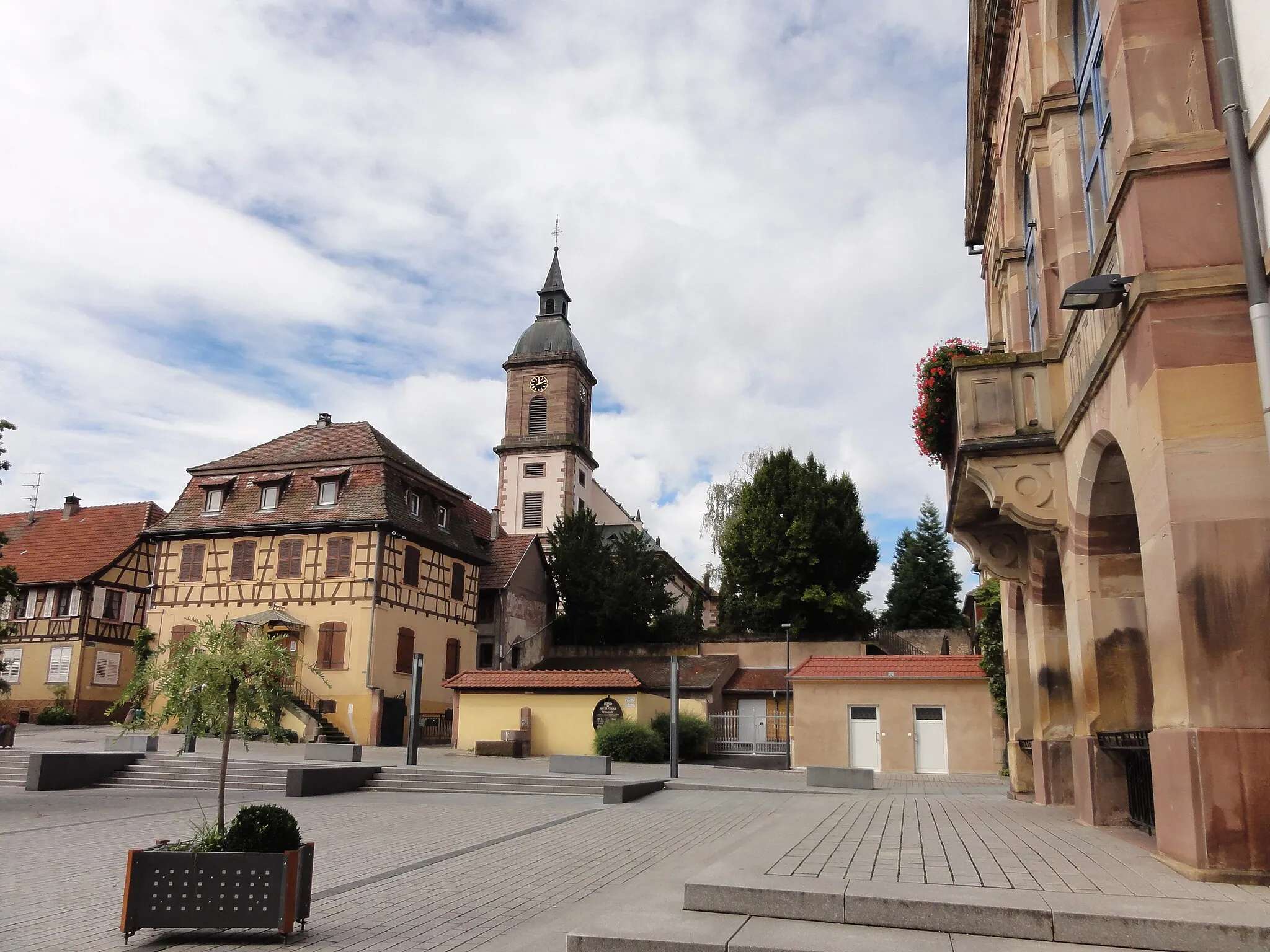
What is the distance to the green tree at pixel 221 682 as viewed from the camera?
825 centimetres

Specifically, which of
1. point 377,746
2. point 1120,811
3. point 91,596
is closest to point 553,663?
point 377,746

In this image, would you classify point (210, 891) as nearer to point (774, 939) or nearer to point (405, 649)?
point (774, 939)

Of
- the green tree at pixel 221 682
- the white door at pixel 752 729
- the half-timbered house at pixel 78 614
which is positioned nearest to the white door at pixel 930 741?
the white door at pixel 752 729

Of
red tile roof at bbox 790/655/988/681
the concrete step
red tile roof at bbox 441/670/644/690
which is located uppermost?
red tile roof at bbox 790/655/988/681

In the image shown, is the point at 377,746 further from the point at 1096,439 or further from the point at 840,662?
the point at 1096,439

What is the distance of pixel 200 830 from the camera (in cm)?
759

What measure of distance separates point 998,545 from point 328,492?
31.0 metres

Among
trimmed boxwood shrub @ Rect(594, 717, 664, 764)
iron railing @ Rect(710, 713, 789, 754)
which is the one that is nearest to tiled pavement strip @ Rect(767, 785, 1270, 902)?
trimmed boxwood shrub @ Rect(594, 717, 664, 764)

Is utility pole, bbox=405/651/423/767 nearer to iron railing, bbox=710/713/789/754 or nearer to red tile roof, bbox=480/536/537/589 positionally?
iron railing, bbox=710/713/789/754

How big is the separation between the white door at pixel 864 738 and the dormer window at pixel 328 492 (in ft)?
68.4

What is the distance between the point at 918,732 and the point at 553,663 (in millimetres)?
23467

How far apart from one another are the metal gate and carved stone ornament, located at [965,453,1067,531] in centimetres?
220

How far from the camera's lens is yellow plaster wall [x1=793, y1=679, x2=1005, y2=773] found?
29.2 m

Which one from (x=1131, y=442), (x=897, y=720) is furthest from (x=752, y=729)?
(x=1131, y=442)
